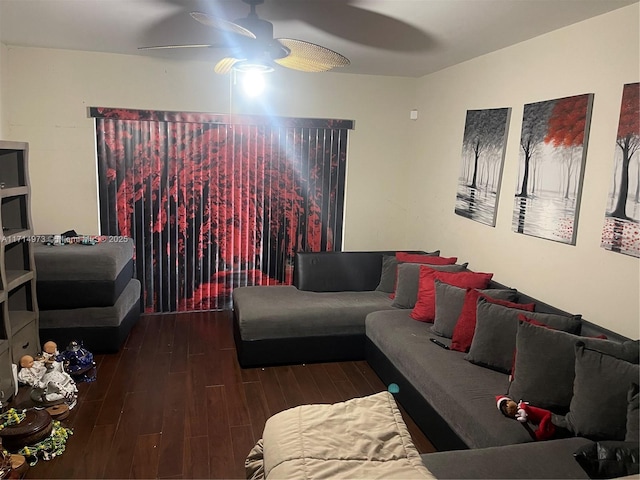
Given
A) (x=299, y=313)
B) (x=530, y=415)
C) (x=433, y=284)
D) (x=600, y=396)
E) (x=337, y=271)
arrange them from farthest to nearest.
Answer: (x=337, y=271)
(x=299, y=313)
(x=433, y=284)
(x=530, y=415)
(x=600, y=396)

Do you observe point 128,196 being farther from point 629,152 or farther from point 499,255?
point 629,152

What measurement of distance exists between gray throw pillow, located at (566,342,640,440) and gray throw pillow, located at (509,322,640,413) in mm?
106

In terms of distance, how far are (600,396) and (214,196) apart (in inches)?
147

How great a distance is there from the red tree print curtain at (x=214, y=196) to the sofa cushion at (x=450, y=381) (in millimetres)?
1827

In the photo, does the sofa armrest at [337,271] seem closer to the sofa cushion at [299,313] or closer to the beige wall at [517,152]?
the sofa cushion at [299,313]

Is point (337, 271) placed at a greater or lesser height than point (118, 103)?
lesser

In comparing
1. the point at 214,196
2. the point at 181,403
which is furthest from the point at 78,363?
the point at 214,196

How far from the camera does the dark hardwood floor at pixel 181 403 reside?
2574mm

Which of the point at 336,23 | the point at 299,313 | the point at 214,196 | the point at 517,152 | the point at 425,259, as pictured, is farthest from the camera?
the point at 214,196

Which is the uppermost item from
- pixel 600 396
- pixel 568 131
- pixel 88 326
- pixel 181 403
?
pixel 568 131

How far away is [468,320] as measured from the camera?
10.3 ft

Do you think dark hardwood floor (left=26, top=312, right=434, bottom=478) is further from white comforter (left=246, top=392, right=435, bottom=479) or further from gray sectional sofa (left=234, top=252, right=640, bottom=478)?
white comforter (left=246, top=392, right=435, bottom=479)

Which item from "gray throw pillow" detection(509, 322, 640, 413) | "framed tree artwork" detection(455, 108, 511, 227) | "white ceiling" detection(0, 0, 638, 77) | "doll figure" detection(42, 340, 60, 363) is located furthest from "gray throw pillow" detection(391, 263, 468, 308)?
"doll figure" detection(42, 340, 60, 363)

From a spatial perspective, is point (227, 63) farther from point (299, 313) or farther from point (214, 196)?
point (214, 196)
